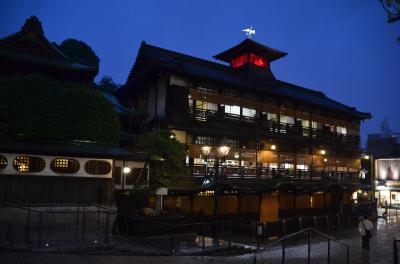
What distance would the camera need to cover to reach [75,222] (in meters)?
19.9

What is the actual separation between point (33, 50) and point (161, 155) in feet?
41.2

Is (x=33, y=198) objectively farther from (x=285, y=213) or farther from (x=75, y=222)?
(x=285, y=213)

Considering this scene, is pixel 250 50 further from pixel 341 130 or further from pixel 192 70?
pixel 341 130

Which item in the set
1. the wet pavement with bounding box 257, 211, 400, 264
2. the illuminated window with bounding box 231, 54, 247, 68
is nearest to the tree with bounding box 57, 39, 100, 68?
the illuminated window with bounding box 231, 54, 247, 68

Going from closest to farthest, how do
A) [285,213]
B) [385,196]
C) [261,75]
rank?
[285,213] → [261,75] → [385,196]

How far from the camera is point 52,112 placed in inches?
814

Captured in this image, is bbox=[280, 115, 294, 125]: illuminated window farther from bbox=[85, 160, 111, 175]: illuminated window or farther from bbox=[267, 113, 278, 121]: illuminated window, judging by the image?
bbox=[85, 160, 111, 175]: illuminated window

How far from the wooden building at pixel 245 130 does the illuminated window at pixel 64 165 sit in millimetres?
7412

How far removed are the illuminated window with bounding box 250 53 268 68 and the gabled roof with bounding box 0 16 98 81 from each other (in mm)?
18945

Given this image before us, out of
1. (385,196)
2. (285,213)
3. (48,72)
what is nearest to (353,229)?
(285,213)

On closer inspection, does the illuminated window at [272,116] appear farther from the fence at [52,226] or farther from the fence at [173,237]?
the fence at [52,226]

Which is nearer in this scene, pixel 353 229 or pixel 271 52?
pixel 353 229

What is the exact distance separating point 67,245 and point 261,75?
28.8m

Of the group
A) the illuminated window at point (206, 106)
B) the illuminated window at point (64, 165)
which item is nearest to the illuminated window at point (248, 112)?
the illuminated window at point (206, 106)
